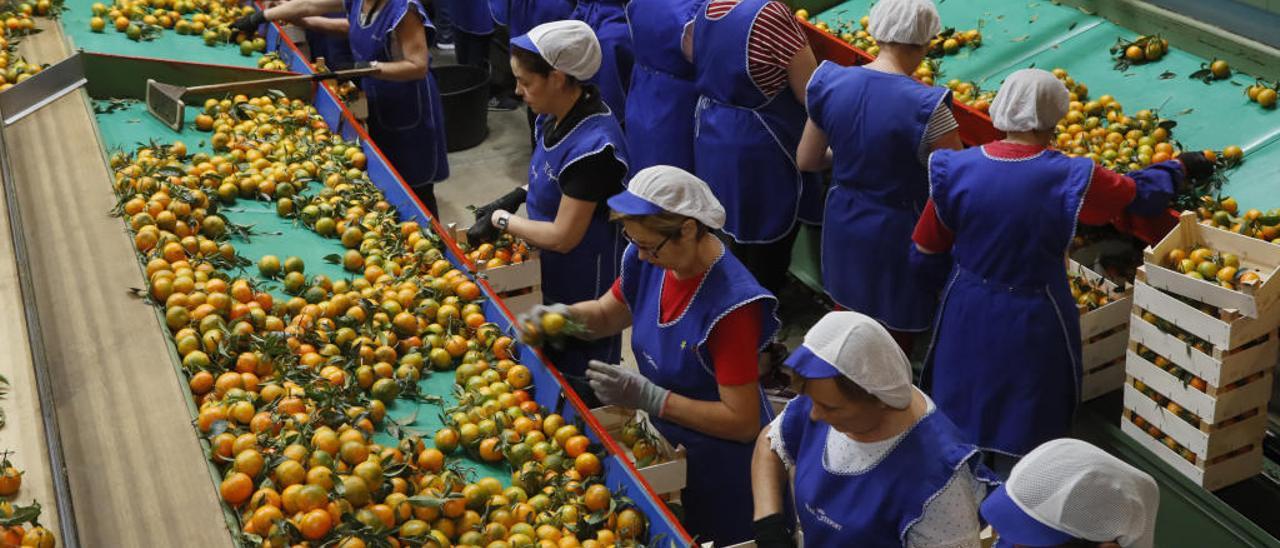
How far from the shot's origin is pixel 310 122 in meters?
5.59

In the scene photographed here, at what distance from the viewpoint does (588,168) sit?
4.02m

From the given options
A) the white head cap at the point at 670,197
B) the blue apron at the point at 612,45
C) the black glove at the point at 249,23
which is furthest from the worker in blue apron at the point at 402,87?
the white head cap at the point at 670,197

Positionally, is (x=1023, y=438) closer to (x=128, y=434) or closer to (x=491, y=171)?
(x=128, y=434)

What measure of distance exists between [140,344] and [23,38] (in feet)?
11.8

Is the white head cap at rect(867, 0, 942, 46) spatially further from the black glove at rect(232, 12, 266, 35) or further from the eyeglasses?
the black glove at rect(232, 12, 266, 35)

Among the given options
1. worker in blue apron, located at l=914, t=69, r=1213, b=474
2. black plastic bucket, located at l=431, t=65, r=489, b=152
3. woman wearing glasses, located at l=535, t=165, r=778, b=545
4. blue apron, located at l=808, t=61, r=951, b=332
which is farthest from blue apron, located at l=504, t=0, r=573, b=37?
woman wearing glasses, located at l=535, t=165, r=778, b=545

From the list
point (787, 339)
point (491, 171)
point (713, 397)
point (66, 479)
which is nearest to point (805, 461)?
point (713, 397)

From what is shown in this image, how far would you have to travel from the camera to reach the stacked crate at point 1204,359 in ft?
12.5

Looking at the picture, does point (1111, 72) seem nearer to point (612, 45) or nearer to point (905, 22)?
point (905, 22)

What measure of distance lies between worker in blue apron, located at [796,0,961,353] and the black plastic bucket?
11.8ft

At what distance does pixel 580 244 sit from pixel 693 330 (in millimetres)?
1139

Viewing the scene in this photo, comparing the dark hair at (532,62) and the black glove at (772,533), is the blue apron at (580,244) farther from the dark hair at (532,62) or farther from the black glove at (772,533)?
the black glove at (772,533)

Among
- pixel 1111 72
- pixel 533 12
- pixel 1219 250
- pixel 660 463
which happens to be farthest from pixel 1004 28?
pixel 660 463

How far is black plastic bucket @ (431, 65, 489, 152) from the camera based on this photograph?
827 cm
